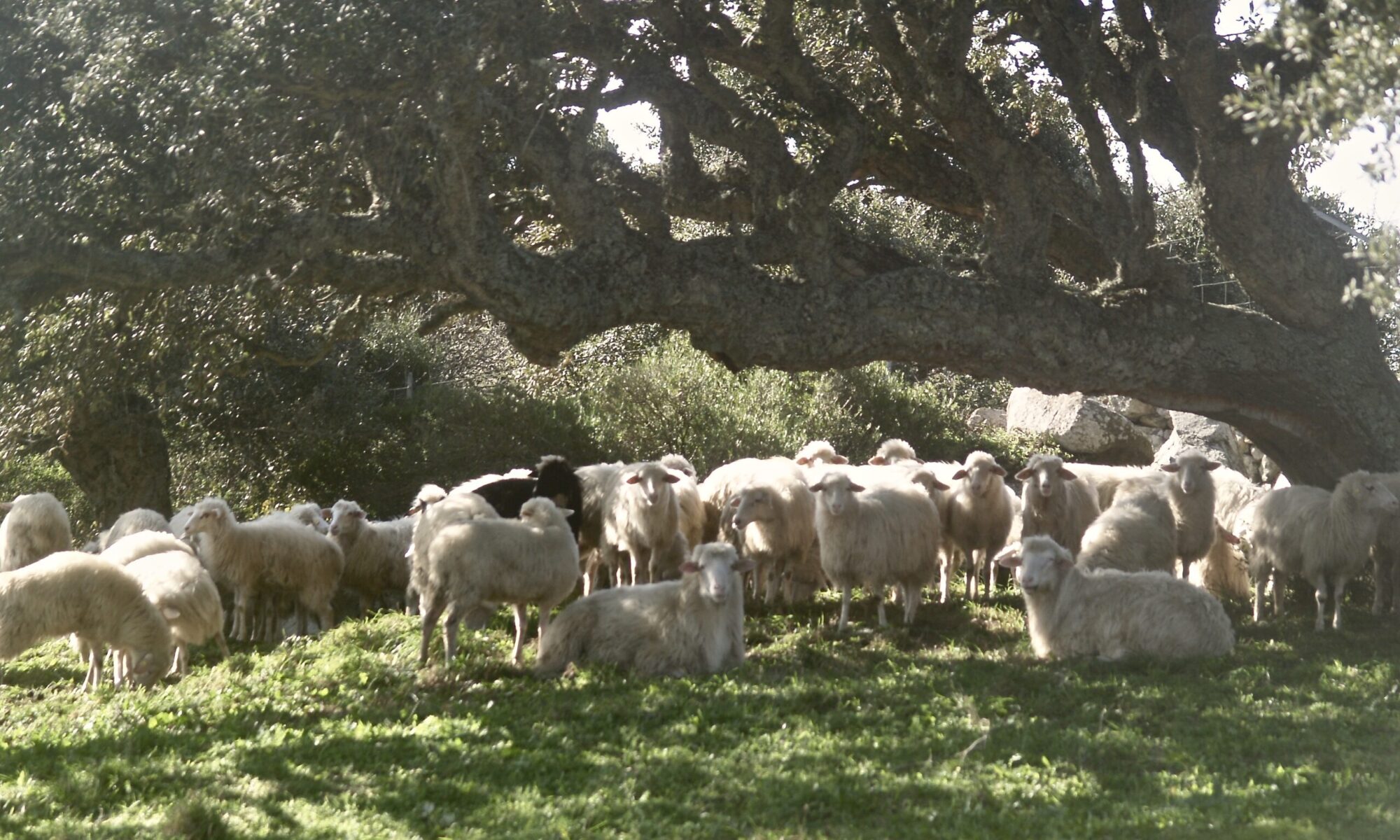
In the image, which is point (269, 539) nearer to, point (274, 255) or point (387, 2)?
point (274, 255)

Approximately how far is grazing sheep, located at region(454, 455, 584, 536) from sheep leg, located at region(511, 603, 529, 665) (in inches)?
95.6

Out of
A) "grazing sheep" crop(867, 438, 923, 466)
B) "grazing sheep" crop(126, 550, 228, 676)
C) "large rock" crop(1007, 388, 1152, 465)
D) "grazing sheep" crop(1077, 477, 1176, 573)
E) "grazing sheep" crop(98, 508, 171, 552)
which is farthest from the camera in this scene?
"large rock" crop(1007, 388, 1152, 465)

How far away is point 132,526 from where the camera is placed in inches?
508

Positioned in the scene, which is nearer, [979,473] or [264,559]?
[264,559]

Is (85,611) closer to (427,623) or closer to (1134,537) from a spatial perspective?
(427,623)

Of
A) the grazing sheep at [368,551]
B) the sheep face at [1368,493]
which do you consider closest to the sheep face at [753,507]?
the grazing sheep at [368,551]

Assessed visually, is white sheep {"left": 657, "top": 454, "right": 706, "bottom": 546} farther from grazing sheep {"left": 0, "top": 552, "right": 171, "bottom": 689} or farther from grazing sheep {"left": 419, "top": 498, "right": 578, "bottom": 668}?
grazing sheep {"left": 0, "top": 552, "right": 171, "bottom": 689}

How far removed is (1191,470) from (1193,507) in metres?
0.32

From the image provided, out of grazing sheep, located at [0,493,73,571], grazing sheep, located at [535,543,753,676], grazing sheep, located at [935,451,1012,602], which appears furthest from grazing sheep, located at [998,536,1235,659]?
grazing sheep, located at [0,493,73,571]

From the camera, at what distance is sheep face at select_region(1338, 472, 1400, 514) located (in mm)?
10719

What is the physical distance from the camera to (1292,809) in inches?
244

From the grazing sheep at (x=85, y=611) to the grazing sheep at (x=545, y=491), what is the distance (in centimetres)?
350

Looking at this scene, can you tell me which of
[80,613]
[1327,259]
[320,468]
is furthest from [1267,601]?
[320,468]

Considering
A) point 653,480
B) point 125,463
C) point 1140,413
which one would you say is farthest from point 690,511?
point 1140,413
